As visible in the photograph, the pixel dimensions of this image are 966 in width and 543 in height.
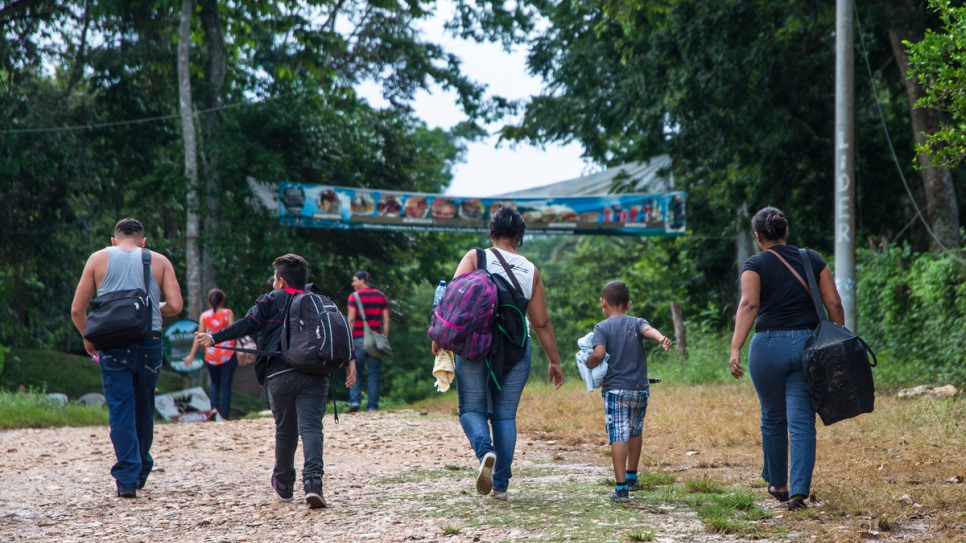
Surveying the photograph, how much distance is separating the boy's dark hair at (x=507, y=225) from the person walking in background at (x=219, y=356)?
6.66m

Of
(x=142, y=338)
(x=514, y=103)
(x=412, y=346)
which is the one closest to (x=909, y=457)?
(x=142, y=338)

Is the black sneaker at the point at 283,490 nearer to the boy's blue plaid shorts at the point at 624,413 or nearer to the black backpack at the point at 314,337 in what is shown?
the black backpack at the point at 314,337

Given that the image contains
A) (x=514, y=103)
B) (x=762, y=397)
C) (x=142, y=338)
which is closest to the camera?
(x=762, y=397)

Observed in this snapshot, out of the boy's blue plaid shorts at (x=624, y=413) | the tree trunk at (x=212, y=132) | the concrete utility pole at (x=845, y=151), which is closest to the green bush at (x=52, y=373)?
the tree trunk at (x=212, y=132)

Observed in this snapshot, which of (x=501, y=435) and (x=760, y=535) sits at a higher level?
(x=501, y=435)

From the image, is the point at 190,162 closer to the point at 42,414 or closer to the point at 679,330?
the point at 42,414

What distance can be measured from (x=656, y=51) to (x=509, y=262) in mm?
12924

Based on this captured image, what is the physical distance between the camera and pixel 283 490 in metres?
6.02

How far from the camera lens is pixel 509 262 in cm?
575

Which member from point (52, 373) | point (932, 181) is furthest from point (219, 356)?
point (52, 373)

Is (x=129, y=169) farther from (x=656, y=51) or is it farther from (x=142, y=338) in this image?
(x=142, y=338)

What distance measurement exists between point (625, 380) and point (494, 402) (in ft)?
2.88

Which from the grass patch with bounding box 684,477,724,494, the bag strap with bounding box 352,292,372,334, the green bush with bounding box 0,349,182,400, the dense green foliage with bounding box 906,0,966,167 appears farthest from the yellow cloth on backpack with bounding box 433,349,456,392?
the green bush with bounding box 0,349,182,400

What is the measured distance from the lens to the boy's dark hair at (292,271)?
6.04 m
